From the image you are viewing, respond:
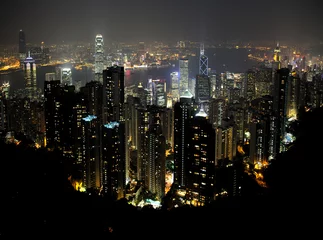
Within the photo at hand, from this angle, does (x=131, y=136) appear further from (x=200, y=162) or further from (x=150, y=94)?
(x=150, y=94)

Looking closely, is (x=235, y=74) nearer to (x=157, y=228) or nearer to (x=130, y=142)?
(x=130, y=142)

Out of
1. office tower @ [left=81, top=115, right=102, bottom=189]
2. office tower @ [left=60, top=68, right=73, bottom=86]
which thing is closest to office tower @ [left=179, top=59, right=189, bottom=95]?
office tower @ [left=60, top=68, right=73, bottom=86]

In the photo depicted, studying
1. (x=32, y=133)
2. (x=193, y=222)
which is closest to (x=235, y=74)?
(x=32, y=133)

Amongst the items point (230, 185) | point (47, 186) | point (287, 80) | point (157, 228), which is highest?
point (287, 80)

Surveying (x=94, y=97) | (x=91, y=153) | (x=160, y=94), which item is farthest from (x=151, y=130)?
(x=160, y=94)

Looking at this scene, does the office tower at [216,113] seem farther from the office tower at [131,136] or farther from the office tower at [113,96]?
the office tower at [113,96]

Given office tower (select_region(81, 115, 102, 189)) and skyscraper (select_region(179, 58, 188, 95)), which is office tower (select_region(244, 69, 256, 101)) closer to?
skyscraper (select_region(179, 58, 188, 95))
